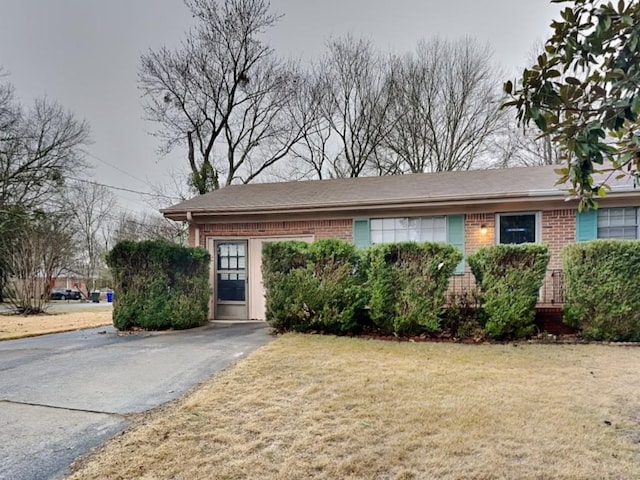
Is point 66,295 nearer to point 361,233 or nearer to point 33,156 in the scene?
point 33,156

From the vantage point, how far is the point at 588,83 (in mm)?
2393

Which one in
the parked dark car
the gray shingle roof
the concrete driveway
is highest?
the gray shingle roof

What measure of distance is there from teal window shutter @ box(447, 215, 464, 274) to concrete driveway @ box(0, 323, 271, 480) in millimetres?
4297

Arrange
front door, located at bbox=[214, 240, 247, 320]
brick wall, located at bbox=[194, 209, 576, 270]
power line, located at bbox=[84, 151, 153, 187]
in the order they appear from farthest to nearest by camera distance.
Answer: power line, located at bbox=[84, 151, 153, 187] < front door, located at bbox=[214, 240, 247, 320] < brick wall, located at bbox=[194, 209, 576, 270]

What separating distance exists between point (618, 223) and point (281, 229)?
6.90 m

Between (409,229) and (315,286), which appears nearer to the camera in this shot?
(315,286)

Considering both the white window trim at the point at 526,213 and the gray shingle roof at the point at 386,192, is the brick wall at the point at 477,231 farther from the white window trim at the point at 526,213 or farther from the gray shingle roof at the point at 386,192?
the gray shingle roof at the point at 386,192

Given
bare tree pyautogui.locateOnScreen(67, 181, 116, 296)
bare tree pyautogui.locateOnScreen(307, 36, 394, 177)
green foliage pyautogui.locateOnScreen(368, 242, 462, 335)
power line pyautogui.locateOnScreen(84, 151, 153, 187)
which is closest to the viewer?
green foliage pyautogui.locateOnScreen(368, 242, 462, 335)

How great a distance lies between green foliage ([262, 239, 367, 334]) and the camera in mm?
6949

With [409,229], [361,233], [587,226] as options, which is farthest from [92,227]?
[587,226]

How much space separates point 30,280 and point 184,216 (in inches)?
366

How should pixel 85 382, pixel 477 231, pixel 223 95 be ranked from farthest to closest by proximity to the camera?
pixel 223 95 < pixel 477 231 < pixel 85 382

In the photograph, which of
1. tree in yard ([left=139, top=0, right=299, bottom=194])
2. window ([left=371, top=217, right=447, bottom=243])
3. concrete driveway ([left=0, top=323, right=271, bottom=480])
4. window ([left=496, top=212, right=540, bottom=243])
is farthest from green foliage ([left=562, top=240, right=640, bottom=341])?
tree in yard ([left=139, top=0, right=299, bottom=194])

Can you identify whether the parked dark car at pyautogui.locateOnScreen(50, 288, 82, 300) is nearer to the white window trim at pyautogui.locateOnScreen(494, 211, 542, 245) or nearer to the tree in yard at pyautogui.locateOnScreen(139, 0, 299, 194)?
the tree in yard at pyautogui.locateOnScreen(139, 0, 299, 194)
